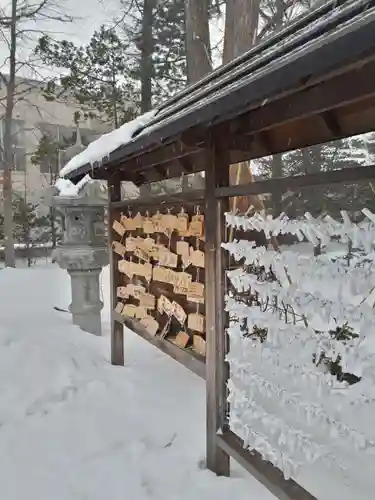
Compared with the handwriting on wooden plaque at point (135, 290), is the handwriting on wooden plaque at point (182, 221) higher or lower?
higher

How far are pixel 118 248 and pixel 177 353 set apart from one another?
5.40ft

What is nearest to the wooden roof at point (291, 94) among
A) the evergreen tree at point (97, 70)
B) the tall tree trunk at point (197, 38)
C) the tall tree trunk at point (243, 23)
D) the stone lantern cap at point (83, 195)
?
the stone lantern cap at point (83, 195)

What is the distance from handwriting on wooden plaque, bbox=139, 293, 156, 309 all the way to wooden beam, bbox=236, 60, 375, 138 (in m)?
2.01

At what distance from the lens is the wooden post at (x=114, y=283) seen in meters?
4.81

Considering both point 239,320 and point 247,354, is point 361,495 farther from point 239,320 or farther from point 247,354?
point 239,320

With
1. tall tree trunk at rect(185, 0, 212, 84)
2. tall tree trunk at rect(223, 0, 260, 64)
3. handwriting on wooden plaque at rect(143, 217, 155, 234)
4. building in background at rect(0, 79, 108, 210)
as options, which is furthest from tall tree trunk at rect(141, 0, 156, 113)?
handwriting on wooden plaque at rect(143, 217, 155, 234)

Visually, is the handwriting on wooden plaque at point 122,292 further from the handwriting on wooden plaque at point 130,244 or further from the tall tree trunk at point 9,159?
the tall tree trunk at point 9,159

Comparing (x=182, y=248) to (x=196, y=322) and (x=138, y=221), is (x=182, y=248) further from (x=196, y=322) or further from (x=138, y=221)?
(x=138, y=221)

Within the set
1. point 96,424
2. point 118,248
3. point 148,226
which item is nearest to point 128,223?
point 118,248

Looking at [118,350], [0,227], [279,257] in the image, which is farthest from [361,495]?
[0,227]

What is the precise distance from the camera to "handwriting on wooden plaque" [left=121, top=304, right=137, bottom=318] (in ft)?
14.4

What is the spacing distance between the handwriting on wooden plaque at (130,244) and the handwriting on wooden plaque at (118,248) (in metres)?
0.13

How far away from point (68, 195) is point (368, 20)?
5.01 m

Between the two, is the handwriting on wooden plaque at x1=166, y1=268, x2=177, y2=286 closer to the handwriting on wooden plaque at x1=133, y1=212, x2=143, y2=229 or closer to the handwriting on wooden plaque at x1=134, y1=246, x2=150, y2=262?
the handwriting on wooden plaque at x1=134, y1=246, x2=150, y2=262
